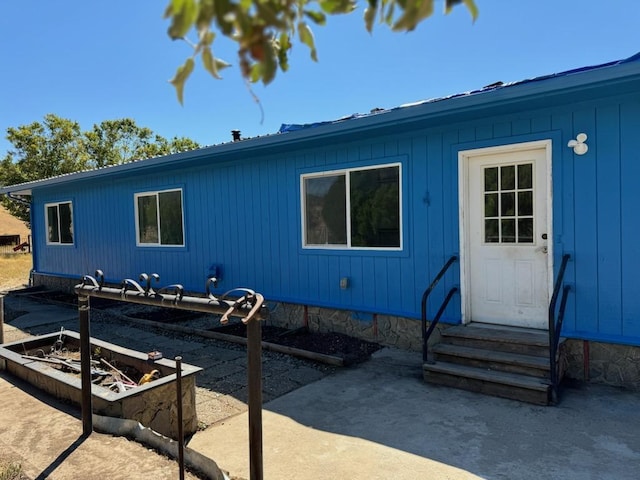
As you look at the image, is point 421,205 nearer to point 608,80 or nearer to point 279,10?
point 608,80

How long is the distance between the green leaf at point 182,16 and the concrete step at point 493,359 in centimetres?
396

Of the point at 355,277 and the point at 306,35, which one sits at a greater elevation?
the point at 306,35

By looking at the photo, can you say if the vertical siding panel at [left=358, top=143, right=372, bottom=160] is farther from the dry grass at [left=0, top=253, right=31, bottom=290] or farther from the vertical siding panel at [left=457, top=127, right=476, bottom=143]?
the dry grass at [left=0, top=253, right=31, bottom=290]

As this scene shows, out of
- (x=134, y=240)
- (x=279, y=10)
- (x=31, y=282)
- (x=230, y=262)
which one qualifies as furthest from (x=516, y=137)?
(x=31, y=282)

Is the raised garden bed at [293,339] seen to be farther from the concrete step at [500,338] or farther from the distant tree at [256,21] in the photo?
the distant tree at [256,21]

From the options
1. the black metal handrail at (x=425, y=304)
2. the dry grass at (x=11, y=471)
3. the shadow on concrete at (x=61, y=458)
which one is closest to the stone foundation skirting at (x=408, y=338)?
the black metal handrail at (x=425, y=304)

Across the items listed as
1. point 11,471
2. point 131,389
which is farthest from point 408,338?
point 11,471

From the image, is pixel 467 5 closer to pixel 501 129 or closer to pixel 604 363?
pixel 501 129

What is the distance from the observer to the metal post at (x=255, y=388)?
2.04m

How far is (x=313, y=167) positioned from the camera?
19.9 ft

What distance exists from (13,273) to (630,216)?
1829 centimetres

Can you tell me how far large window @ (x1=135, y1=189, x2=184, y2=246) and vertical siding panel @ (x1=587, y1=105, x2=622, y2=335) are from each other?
21.4ft

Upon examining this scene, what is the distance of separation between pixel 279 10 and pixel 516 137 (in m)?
4.21

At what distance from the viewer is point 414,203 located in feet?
17.0
